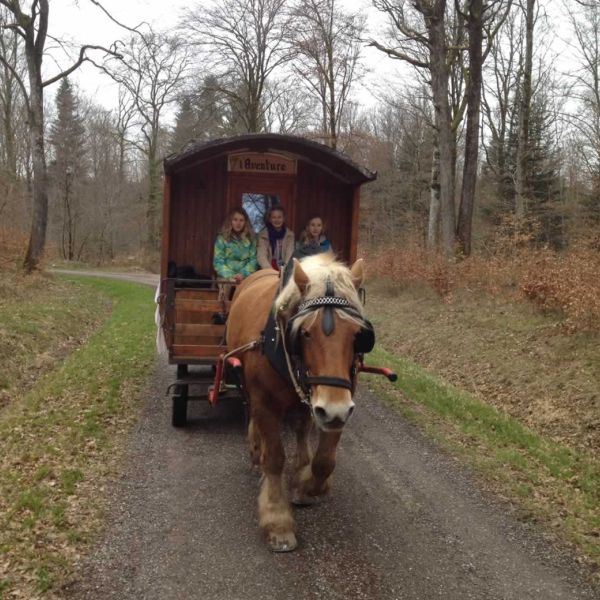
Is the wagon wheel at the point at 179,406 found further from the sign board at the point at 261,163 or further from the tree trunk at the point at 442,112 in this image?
the tree trunk at the point at 442,112

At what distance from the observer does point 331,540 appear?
363 centimetres

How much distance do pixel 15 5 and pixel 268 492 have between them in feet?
57.1

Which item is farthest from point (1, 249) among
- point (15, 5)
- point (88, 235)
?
point (88, 235)

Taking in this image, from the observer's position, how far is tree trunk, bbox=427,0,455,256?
14078mm

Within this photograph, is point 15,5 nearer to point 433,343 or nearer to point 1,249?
point 1,249

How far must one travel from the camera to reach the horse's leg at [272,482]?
3.58 metres

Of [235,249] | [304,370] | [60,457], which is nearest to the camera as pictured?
[304,370]

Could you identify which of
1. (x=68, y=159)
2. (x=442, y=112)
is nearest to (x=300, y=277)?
(x=442, y=112)

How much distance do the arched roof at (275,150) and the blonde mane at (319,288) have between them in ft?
10.1

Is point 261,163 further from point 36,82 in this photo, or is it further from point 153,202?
point 153,202

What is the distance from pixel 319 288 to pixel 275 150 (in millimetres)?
4131

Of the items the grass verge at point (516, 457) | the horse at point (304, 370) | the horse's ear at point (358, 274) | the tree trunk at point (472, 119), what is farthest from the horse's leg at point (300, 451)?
the tree trunk at point (472, 119)

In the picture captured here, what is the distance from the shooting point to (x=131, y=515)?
12.8 feet

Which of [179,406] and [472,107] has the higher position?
[472,107]
